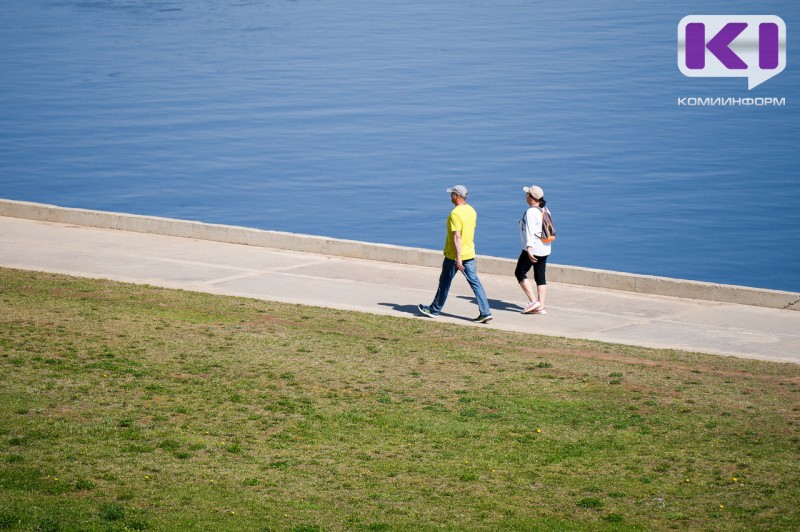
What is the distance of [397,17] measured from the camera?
74.3 m

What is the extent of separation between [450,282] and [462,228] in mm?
706

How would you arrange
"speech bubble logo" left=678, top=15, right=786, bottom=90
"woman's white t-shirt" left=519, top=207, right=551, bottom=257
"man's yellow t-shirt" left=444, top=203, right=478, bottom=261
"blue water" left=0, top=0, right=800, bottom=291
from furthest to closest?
"speech bubble logo" left=678, top=15, right=786, bottom=90
"blue water" left=0, top=0, right=800, bottom=291
"woman's white t-shirt" left=519, top=207, right=551, bottom=257
"man's yellow t-shirt" left=444, top=203, right=478, bottom=261

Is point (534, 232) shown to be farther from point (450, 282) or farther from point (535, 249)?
point (450, 282)

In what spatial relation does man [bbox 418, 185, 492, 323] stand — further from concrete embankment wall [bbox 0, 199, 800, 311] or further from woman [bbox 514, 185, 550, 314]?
concrete embankment wall [bbox 0, 199, 800, 311]

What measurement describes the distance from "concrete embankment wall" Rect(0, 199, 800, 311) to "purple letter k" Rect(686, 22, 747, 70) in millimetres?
36655

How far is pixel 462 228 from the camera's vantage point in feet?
50.6

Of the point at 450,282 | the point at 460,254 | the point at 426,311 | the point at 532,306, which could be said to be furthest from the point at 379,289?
the point at 532,306

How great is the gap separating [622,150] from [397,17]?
3835 centimetres

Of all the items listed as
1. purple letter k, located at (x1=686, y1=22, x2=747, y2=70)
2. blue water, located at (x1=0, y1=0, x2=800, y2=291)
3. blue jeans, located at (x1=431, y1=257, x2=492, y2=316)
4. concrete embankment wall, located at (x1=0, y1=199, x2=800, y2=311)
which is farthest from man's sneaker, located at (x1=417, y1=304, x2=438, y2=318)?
purple letter k, located at (x1=686, y1=22, x2=747, y2=70)

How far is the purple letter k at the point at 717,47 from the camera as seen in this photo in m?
53.3

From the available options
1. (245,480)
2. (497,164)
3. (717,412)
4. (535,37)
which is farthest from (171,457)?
(535,37)

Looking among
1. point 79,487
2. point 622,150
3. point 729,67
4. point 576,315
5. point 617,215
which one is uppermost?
point 729,67

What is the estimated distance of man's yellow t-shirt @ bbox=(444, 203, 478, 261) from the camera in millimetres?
15367

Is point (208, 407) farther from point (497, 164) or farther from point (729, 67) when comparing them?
point (729, 67)
